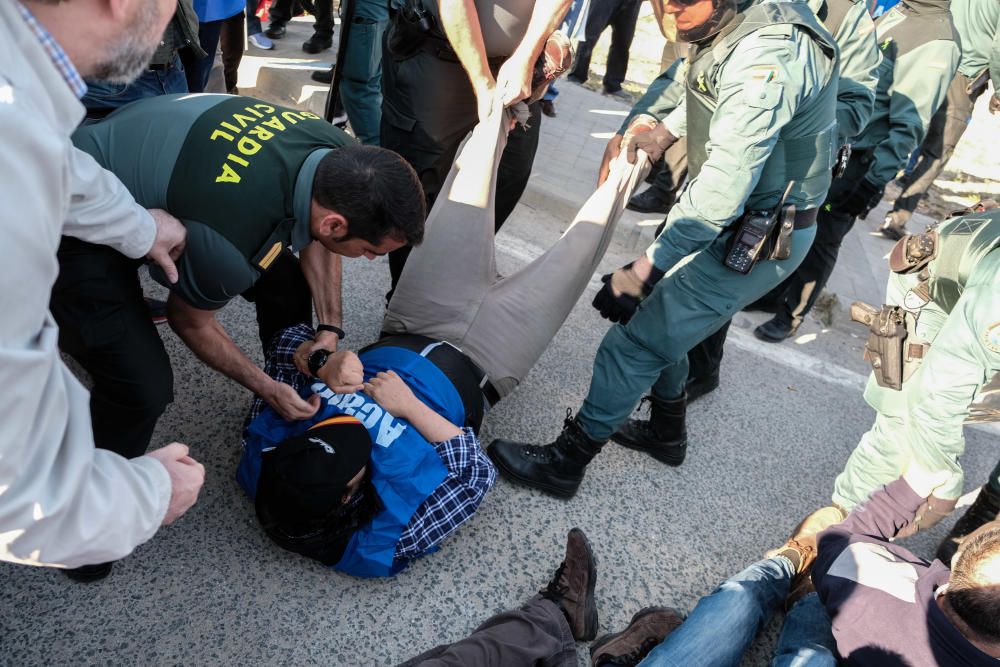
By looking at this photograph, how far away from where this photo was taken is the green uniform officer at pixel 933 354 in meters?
1.78

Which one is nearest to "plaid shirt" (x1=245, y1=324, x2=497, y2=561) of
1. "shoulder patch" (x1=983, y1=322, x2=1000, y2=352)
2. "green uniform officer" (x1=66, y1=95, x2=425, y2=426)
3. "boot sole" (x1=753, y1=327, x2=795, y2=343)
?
"green uniform officer" (x1=66, y1=95, x2=425, y2=426)

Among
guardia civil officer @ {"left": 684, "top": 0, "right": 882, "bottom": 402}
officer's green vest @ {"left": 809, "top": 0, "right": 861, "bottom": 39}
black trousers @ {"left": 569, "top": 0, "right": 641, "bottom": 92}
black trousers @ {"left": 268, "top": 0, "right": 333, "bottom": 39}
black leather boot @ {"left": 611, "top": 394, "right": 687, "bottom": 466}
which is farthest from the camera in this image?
black trousers @ {"left": 569, "top": 0, "right": 641, "bottom": 92}

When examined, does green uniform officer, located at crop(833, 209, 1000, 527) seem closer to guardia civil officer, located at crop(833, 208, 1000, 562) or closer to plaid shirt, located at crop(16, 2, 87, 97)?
guardia civil officer, located at crop(833, 208, 1000, 562)

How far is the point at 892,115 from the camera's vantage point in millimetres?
3279

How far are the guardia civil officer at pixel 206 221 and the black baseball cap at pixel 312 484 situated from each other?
0.20 m

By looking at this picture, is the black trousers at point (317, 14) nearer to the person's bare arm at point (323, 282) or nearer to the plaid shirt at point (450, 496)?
the person's bare arm at point (323, 282)

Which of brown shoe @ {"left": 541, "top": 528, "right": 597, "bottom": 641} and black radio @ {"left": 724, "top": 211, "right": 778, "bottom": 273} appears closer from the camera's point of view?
brown shoe @ {"left": 541, "top": 528, "right": 597, "bottom": 641}

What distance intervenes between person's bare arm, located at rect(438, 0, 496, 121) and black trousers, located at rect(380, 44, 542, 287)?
16cm

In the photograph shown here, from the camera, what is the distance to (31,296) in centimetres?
83

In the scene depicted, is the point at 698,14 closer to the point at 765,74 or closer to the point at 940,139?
the point at 765,74

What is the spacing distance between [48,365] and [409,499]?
1.16 m

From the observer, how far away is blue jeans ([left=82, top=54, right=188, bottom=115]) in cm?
222

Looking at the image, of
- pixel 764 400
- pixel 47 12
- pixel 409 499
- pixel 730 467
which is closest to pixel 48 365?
pixel 47 12

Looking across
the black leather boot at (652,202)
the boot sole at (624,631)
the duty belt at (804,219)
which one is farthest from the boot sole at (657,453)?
the black leather boot at (652,202)
